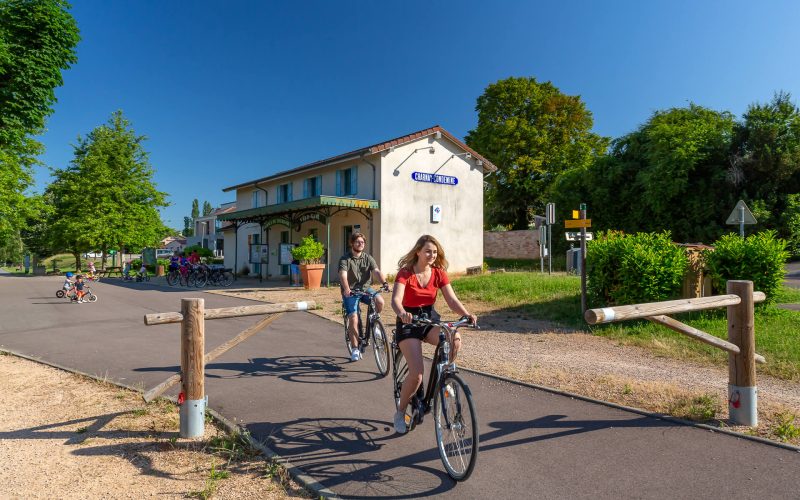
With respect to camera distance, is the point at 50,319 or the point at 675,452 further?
the point at 50,319

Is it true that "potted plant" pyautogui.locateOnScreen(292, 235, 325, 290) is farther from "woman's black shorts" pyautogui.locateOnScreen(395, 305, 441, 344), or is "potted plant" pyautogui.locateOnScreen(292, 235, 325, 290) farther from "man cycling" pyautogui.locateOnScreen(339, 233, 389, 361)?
"woman's black shorts" pyautogui.locateOnScreen(395, 305, 441, 344)

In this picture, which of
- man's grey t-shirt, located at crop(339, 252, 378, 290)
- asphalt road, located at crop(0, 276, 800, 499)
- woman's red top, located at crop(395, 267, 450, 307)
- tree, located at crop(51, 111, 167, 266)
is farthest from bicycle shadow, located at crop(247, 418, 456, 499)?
tree, located at crop(51, 111, 167, 266)

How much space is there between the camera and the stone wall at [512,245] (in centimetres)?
3393

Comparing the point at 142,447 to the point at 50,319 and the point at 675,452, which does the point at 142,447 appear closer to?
the point at 675,452

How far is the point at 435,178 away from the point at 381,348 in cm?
1649

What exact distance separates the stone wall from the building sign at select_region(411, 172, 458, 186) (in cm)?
1262

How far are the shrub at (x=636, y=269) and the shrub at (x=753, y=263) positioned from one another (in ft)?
1.98

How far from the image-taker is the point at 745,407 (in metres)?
4.46

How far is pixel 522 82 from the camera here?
34969 mm

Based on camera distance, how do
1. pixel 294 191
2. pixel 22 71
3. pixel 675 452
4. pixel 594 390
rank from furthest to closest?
1. pixel 294 191
2. pixel 22 71
3. pixel 594 390
4. pixel 675 452

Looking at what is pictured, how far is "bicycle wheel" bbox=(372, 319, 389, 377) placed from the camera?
6.35 meters

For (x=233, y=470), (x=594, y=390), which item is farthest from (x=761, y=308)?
(x=233, y=470)

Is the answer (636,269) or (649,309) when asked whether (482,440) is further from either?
(636,269)

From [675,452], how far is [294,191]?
24.4 m
